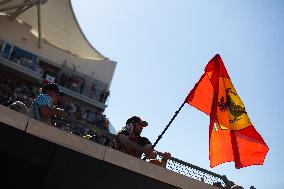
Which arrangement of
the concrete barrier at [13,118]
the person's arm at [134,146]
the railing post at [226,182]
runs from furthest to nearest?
the railing post at [226,182]
the person's arm at [134,146]
the concrete barrier at [13,118]

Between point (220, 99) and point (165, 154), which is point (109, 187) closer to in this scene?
point (165, 154)

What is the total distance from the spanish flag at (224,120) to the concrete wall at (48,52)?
99.7 feet

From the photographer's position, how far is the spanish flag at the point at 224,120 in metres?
7.74

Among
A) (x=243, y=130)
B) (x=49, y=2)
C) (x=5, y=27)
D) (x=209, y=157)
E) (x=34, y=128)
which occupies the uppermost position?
(x=49, y=2)

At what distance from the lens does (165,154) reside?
7.17 m

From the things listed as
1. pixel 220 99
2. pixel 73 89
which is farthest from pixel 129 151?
pixel 73 89

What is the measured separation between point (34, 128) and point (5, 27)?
32614mm

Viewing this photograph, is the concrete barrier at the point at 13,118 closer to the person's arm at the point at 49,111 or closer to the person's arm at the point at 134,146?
the person's arm at the point at 49,111

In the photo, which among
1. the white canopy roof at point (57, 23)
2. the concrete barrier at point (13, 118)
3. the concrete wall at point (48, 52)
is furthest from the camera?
the concrete wall at point (48, 52)

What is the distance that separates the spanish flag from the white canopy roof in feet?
85.3

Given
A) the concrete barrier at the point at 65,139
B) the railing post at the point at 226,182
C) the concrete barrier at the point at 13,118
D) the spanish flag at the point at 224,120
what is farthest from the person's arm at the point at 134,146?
the railing post at the point at 226,182

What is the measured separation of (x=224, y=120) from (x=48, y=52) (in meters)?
32.1

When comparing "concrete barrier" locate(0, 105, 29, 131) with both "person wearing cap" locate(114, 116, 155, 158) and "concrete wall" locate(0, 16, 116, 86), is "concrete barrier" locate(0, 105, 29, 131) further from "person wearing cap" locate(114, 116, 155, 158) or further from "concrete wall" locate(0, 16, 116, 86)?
"concrete wall" locate(0, 16, 116, 86)

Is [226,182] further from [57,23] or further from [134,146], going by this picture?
[57,23]
